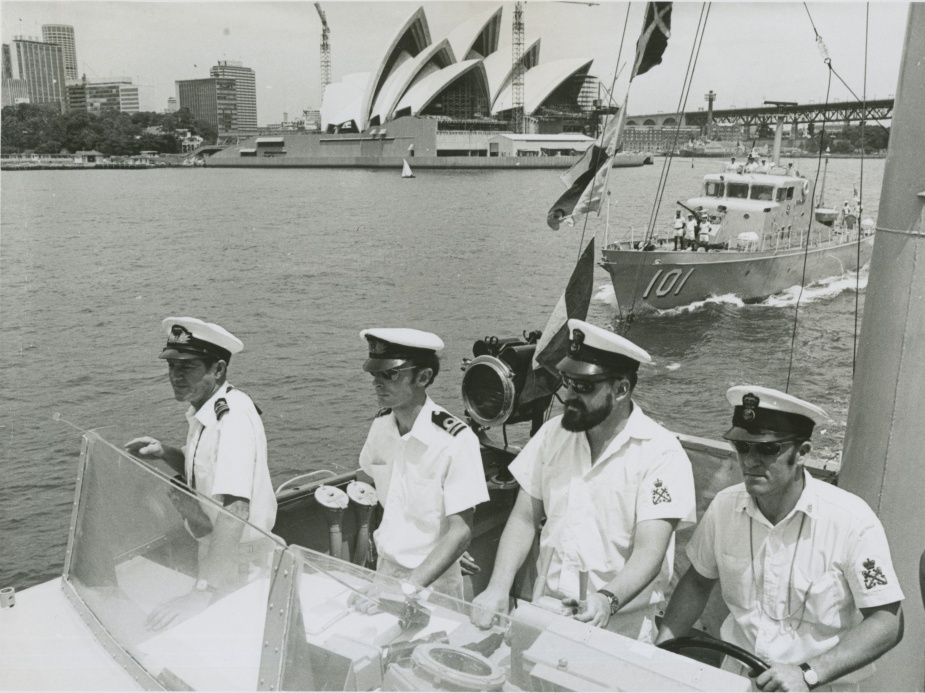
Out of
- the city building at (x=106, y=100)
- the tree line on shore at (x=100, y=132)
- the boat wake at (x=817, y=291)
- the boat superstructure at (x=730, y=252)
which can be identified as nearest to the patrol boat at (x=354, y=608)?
the boat superstructure at (x=730, y=252)

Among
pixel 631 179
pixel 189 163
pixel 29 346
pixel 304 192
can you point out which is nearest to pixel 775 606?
pixel 29 346

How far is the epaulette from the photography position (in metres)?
2.91

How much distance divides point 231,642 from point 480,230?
119 ft

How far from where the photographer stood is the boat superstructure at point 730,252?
2305 centimetres

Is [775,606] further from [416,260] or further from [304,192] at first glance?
[304,192]

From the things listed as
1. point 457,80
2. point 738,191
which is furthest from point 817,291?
point 457,80

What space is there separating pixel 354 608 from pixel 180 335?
4.82ft

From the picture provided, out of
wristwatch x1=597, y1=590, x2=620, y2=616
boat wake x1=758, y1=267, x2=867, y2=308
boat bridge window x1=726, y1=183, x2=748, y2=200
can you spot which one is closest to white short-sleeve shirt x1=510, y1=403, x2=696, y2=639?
wristwatch x1=597, y1=590, x2=620, y2=616

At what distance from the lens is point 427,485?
2910 millimetres

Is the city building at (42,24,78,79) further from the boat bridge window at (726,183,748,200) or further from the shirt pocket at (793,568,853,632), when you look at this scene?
the shirt pocket at (793,568,853,632)

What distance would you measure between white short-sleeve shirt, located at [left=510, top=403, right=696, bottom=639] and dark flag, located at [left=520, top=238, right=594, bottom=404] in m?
0.94

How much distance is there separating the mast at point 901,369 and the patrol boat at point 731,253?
1995cm

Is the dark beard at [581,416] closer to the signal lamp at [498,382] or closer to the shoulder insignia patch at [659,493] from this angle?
the shoulder insignia patch at [659,493]

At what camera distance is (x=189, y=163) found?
89.4 m
